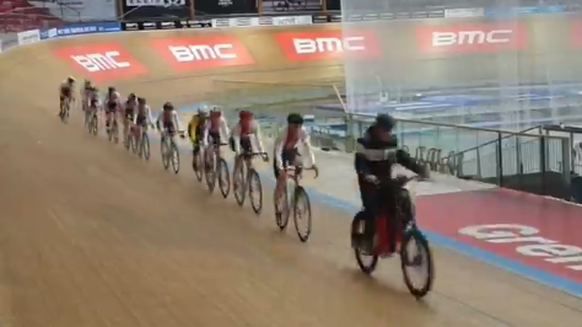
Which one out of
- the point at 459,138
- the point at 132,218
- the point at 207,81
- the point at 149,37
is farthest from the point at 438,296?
the point at 149,37

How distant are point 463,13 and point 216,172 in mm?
8109

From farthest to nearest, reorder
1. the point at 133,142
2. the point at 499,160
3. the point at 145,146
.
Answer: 1. the point at 133,142
2. the point at 145,146
3. the point at 499,160

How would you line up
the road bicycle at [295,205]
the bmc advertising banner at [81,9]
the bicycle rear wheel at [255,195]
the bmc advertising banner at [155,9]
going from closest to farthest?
the road bicycle at [295,205] → the bicycle rear wheel at [255,195] → the bmc advertising banner at [81,9] → the bmc advertising banner at [155,9]

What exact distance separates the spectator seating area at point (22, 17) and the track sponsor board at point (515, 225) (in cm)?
2140

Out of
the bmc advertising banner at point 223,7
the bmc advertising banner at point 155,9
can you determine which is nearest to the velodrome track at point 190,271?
the bmc advertising banner at point 155,9

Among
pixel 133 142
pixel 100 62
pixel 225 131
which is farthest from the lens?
pixel 100 62

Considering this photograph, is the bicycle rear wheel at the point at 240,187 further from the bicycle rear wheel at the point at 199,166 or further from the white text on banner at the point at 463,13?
the white text on banner at the point at 463,13

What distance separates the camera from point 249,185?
9336 millimetres

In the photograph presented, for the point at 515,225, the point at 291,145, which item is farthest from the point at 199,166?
the point at 515,225

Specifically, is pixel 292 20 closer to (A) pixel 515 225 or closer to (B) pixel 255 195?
(B) pixel 255 195

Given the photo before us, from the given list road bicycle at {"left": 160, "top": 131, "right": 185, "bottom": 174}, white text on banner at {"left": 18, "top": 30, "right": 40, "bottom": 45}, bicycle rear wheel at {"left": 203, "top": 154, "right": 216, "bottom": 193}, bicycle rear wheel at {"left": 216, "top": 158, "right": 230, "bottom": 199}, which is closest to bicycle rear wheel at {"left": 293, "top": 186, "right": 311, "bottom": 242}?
bicycle rear wheel at {"left": 216, "top": 158, "right": 230, "bottom": 199}

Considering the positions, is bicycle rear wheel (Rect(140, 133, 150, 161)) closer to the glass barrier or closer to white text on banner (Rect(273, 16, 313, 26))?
the glass barrier

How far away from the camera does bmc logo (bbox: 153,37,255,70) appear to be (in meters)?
29.0

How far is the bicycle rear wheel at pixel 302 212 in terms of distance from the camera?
766 cm
